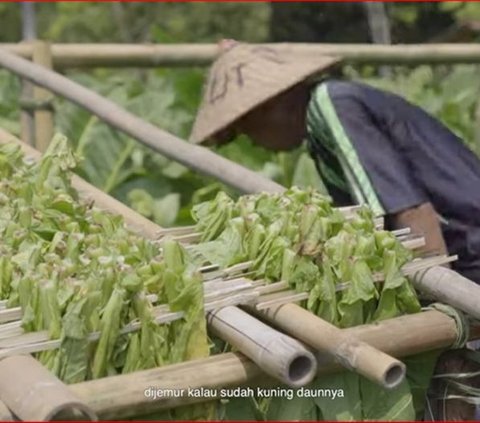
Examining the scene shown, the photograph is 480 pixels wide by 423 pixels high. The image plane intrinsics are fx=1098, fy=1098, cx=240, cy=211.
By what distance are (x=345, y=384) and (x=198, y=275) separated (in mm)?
367

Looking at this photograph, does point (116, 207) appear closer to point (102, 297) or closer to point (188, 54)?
point (102, 297)

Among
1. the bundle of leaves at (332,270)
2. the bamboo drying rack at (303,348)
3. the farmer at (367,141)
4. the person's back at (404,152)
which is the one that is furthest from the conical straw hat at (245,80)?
the bundle of leaves at (332,270)

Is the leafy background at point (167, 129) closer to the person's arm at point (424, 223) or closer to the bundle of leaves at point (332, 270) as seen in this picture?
the person's arm at point (424, 223)

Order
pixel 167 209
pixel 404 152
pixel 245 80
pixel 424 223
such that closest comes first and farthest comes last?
pixel 424 223 → pixel 404 152 → pixel 245 80 → pixel 167 209

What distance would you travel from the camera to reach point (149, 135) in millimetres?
3352

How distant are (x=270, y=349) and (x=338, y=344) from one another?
0.12m

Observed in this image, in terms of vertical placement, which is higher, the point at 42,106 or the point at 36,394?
the point at 36,394

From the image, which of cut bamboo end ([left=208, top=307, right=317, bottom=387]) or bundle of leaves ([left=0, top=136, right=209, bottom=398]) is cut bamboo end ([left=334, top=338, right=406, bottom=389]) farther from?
bundle of leaves ([left=0, top=136, right=209, bottom=398])

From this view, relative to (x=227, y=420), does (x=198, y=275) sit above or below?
above

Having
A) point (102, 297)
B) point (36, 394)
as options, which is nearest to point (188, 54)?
point (102, 297)

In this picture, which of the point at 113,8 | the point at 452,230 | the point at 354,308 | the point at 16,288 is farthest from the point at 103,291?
the point at 113,8

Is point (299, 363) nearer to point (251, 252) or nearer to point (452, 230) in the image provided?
point (251, 252)

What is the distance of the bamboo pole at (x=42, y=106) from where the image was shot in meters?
4.12

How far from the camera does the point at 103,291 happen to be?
1.86 meters
